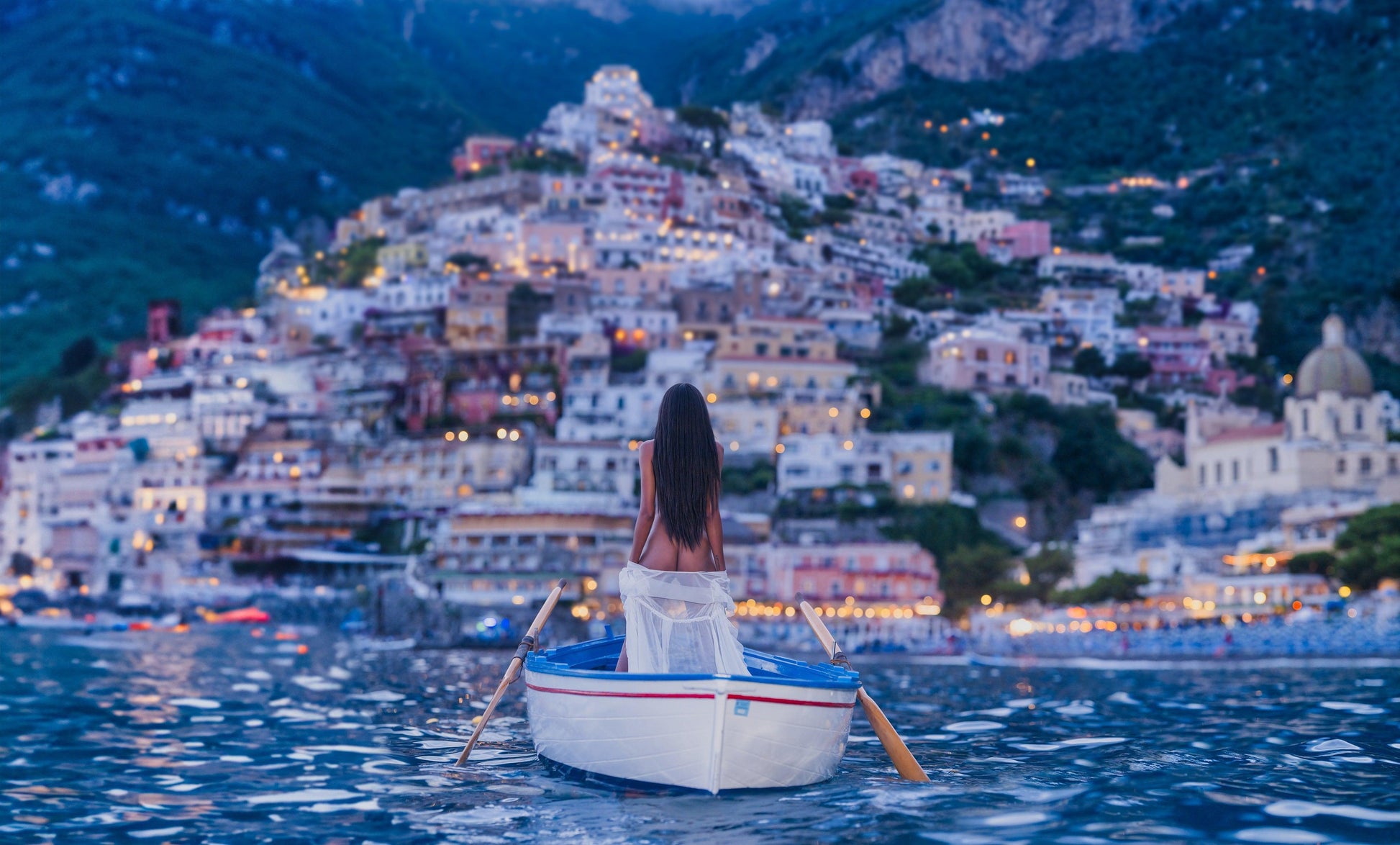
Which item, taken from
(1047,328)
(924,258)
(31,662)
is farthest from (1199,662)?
(924,258)

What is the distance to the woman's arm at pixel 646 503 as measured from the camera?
13.0m

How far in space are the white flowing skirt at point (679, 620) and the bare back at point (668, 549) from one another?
96 mm

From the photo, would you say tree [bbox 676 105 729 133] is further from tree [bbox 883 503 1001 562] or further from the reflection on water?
the reflection on water

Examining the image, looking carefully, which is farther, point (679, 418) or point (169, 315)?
point (169, 315)

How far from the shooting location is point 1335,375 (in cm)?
7138

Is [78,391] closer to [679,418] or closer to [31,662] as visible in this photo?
[31,662]

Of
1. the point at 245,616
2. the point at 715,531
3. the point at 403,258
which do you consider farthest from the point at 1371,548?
the point at 403,258

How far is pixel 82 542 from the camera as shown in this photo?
319 feet

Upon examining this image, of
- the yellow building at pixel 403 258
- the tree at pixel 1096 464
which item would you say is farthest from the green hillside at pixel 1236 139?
the yellow building at pixel 403 258

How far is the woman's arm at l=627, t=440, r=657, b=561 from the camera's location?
42.5ft

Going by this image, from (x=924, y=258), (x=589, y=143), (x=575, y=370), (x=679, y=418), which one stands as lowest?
(x=679, y=418)

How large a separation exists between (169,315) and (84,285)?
111 ft

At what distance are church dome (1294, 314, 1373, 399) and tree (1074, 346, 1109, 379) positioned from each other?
28.8 metres

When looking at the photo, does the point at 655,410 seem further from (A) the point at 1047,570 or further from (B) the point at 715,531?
(B) the point at 715,531
